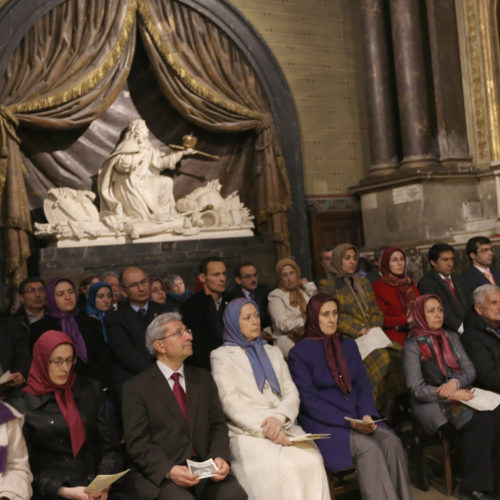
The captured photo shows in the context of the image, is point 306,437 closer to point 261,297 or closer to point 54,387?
point 54,387

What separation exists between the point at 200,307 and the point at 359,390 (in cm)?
117

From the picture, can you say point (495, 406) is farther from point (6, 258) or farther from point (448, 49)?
point (448, 49)

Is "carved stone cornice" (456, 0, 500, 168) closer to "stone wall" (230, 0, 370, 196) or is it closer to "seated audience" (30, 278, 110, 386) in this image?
"stone wall" (230, 0, 370, 196)

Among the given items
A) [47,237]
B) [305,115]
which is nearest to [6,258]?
[47,237]

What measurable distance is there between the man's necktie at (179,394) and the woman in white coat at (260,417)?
239 mm

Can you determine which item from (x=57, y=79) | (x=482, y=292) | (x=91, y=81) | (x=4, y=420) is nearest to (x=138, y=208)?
(x=91, y=81)

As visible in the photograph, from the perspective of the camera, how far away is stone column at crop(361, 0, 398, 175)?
730cm

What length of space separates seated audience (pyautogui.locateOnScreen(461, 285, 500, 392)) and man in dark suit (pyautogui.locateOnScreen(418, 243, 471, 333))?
2.70ft

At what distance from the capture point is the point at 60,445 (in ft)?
9.08

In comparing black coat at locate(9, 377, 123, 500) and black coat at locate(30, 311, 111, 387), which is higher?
black coat at locate(30, 311, 111, 387)

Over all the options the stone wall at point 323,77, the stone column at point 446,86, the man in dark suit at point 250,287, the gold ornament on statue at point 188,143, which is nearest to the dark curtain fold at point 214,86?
the gold ornament on statue at point 188,143

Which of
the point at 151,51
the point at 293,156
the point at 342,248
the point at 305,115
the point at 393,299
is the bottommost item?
the point at 393,299

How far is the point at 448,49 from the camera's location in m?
7.19

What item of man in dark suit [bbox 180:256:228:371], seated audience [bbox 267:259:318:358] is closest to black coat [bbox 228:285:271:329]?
seated audience [bbox 267:259:318:358]
